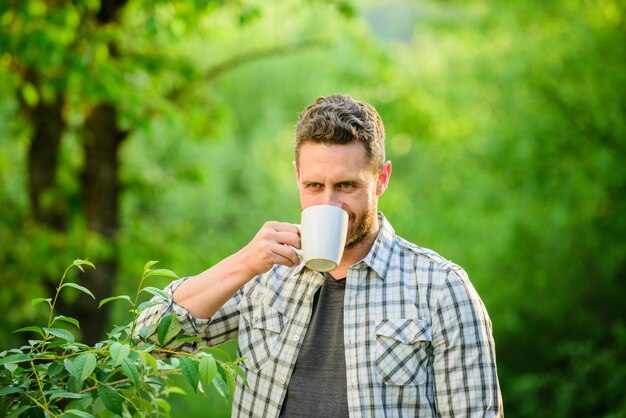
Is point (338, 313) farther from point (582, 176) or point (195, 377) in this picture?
point (582, 176)

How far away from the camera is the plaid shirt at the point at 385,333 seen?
1862 mm

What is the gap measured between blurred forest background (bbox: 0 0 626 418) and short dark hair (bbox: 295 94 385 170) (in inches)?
106

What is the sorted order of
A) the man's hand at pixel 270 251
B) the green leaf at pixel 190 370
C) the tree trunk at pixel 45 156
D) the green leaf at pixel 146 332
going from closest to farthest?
the green leaf at pixel 190 370, the green leaf at pixel 146 332, the man's hand at pixel 270 251, the tree trunk at pixel 45 156

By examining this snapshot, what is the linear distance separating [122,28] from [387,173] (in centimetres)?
371

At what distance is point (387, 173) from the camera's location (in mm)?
2201

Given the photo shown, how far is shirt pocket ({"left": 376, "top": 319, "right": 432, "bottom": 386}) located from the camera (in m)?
1.91

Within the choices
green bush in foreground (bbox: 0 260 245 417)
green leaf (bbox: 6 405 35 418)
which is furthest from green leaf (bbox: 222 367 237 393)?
green leaf (bbox: 6 405 35 418)

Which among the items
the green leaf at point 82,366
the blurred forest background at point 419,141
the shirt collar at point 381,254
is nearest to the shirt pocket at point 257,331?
the shirt collar at point 381,254

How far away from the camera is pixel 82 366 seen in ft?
5.02

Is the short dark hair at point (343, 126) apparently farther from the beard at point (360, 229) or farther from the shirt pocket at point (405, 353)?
the shirt pocket at point (405, 353)

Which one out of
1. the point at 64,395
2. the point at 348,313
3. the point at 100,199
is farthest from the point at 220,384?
the point at 100,199

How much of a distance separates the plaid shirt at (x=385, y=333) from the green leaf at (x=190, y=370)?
1.39 feet

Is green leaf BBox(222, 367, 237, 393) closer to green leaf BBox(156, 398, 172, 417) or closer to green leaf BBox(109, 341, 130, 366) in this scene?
green leaf BBox(109, 341, 130, 366)

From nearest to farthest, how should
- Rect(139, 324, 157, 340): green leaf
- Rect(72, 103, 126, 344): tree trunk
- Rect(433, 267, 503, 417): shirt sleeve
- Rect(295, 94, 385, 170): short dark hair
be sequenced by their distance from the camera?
Rect(139, 324, 157, 340): green leaf → Rect(433, 267, 503, 417): shirt sleeve → Rect(295, 94, 385, 170): short dark hair → Rect(72, 103, 126, 344): tree trunk
